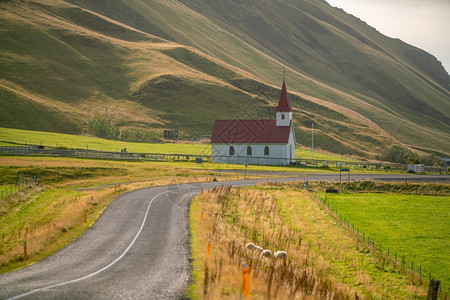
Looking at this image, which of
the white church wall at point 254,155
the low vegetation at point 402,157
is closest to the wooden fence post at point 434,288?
the white church wall at point 254,155

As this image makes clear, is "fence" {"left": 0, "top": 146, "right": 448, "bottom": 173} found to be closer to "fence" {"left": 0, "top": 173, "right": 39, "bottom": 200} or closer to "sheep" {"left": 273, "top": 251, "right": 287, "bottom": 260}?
"fence" {"left": 0, "top": 173, "right": 39, "bottom": 200}

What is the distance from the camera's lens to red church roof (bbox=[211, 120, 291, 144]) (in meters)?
90.7

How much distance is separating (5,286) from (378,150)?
16639 centimetres

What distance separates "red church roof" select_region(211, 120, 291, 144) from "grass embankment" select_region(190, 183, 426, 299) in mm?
43064

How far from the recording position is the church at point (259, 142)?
9044 cm

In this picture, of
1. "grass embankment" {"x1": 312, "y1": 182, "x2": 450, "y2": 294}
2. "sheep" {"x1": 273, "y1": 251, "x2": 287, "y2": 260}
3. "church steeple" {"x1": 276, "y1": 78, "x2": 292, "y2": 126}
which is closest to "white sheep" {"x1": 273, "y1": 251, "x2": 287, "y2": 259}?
"sheep" {"x1": 273, "y1": 251, "x2": 287, "y2": 260}

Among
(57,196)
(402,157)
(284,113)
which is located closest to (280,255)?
(57,196)

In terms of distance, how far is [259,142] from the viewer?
298ft

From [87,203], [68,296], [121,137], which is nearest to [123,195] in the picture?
[87,203]

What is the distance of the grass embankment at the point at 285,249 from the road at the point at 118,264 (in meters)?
1.05

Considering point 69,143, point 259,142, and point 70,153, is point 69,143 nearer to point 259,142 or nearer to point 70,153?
point 70,153

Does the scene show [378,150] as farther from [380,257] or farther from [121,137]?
[380,257]

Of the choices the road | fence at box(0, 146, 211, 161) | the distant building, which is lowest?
the road

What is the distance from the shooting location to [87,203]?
39.0 metres
